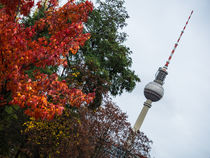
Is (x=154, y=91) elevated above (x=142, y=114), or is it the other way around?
(x=154, y=91)

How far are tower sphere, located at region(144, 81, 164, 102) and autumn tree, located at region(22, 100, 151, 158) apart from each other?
5262 cm

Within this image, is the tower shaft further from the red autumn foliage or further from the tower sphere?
the red autumn foliage

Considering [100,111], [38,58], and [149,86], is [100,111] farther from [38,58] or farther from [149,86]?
[149,86]

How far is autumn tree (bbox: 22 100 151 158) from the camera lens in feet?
32.3

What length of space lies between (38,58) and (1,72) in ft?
2.74

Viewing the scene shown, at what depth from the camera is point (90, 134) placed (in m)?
9.98

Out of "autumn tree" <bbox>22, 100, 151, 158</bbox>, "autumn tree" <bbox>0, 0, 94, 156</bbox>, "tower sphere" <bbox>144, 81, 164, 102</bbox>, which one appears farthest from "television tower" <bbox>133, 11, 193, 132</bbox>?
"autumn tree" <bbox>0, 0, 94, 156</bbox>

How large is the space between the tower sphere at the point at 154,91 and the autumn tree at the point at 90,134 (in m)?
Result: 52.6

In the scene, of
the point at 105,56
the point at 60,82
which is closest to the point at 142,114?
the point at 105,56

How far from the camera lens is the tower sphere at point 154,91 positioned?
6377cm

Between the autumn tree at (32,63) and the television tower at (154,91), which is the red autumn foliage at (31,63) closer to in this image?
the autumn tree at (32,63)

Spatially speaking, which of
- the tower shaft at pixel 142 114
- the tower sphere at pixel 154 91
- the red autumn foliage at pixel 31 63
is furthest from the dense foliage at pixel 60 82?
the tower sphere at pixel 154 91

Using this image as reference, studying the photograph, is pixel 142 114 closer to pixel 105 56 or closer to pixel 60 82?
pixel 105 56

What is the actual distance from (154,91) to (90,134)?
5542 centimetres
